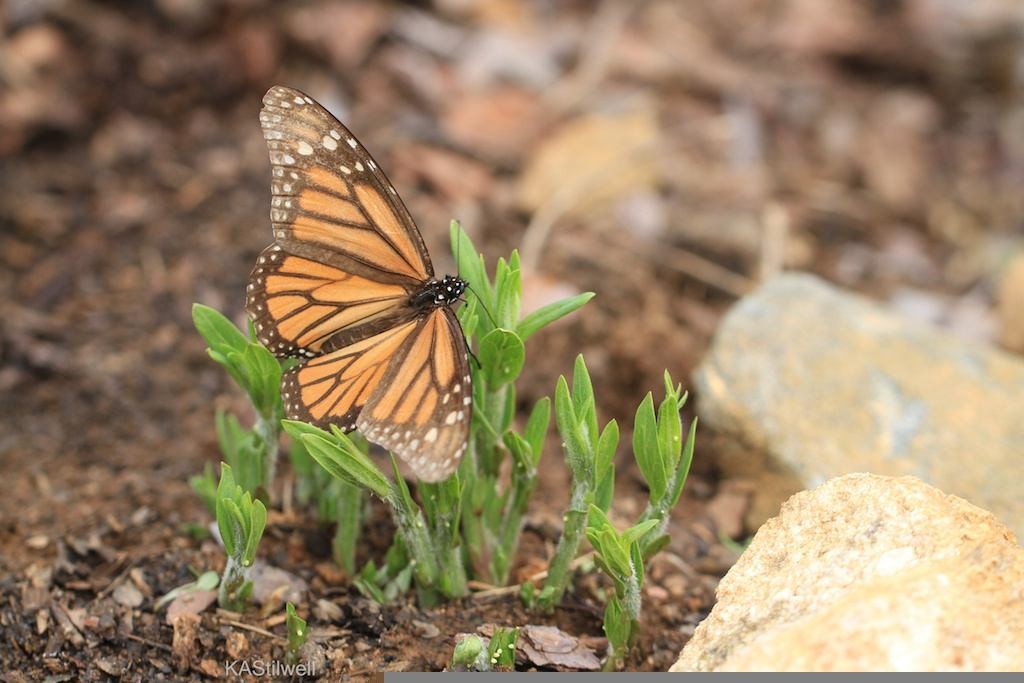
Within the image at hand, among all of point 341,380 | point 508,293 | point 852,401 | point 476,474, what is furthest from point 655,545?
point 852,401

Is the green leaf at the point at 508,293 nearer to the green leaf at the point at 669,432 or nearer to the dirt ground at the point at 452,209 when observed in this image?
the green leaf at the point at 669,432

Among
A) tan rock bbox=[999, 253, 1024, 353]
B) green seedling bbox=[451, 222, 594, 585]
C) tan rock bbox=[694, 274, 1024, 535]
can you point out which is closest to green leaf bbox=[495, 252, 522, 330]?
green seedling bbox=[451, 222, 594, 585]

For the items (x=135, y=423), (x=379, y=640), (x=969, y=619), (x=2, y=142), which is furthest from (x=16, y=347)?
(x=969, y=619)

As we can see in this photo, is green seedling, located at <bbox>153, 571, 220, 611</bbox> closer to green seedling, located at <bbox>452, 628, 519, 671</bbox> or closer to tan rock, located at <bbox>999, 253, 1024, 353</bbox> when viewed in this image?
green seedling, located at <bbox>452, 628, 519, 671</bbox>

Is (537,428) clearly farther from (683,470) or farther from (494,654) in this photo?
(494,654)

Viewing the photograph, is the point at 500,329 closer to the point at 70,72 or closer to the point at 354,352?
the point at 354,352
